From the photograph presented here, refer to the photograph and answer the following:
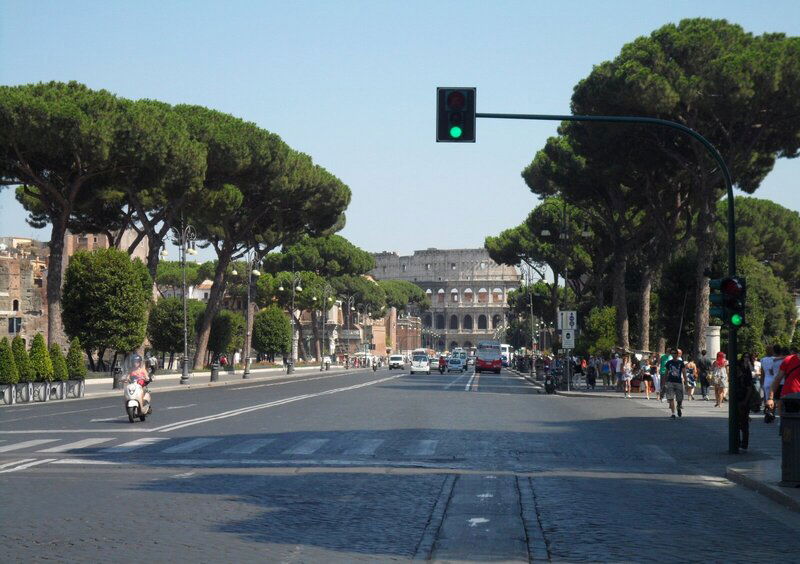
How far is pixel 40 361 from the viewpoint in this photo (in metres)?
37.2

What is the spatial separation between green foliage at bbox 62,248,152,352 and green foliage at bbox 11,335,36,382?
18689 mm

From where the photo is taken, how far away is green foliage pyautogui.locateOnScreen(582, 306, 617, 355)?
5888 cm

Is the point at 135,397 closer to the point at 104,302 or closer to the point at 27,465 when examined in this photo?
the point at 27,465

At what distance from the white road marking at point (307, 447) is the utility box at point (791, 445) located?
7145mm

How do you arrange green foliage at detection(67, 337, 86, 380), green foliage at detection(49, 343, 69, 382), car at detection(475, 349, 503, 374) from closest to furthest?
1. green foliage at detection(49, 343, 69, 382)
2. green foliage at detection(67, 337, 86, 380)
3. car at detection(475, 349, 503, 374)

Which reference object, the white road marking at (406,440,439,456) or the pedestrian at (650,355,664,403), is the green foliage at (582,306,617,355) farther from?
the white road marking at (406,440,439,456)

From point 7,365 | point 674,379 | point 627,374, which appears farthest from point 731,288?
point 627,374

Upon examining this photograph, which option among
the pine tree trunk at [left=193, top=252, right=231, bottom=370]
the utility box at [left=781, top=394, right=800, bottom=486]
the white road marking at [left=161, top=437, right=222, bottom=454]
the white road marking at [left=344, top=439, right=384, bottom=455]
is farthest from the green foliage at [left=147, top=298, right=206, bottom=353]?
the utility box at [left=781, top=394, right=800, bottom=486]

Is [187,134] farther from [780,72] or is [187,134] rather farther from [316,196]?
[780,72]

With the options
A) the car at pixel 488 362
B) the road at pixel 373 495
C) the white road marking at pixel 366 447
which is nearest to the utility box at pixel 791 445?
the road at pixel 373 495

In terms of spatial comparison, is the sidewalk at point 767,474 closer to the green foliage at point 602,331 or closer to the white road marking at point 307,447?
the white road marking at point 307,447

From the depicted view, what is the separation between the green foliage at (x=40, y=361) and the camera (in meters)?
36.9

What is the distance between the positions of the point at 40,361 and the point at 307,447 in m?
21.5

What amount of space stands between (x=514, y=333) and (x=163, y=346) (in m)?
96.3
